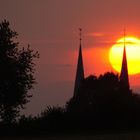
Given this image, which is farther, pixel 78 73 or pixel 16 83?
pixel 78 73

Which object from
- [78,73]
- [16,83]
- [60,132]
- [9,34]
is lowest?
[60,132]

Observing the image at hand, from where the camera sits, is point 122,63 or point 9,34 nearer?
point 9,34

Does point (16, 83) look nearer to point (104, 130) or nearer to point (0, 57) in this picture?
point (0, 57)

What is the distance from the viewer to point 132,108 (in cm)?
7225

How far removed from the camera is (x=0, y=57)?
74312 millimetres

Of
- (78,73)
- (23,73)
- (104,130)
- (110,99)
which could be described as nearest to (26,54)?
(23,73)

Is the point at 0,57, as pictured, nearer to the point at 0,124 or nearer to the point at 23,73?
the point at 23,73

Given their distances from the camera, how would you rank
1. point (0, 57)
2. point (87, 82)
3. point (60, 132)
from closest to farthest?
1. point (60, 132)
2. point (0, 57)
3. point (87, 82)

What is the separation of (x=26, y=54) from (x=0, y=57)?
2945mm

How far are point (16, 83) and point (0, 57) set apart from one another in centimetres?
298

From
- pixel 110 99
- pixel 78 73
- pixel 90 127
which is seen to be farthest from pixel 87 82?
pixel 90 127

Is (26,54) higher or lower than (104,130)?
higher

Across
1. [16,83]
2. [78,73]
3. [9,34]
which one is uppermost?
[78,73]

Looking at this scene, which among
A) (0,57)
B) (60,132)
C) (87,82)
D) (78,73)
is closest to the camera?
(60,132)
